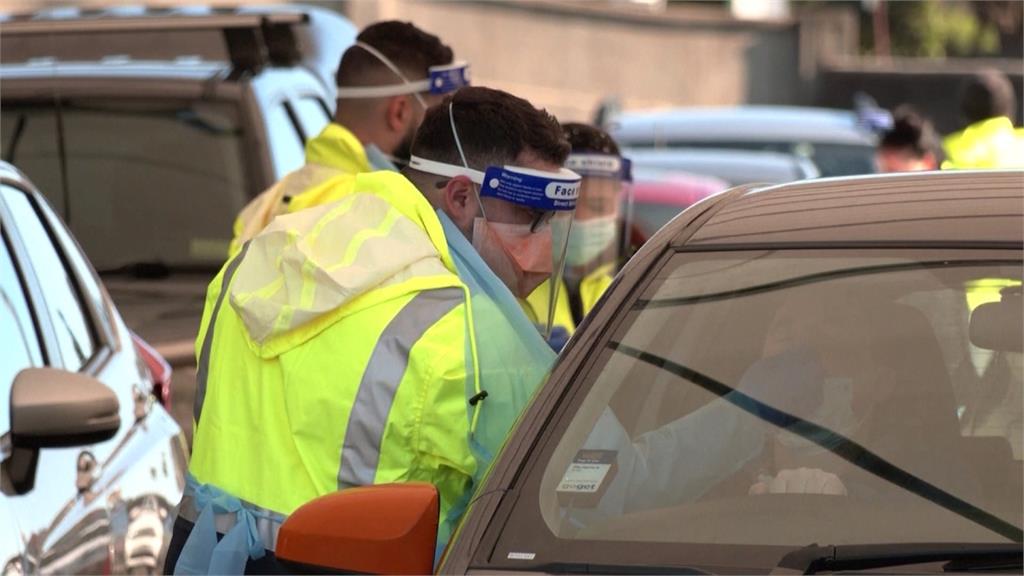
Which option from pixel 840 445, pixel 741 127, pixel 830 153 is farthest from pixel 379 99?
pixel 741 127

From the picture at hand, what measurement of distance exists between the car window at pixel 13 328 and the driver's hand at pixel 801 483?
2126 millimetres

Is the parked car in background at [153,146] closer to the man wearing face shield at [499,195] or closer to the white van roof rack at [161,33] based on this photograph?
the white van roof rack at [161,33]

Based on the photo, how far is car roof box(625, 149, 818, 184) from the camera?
1174 centimetres

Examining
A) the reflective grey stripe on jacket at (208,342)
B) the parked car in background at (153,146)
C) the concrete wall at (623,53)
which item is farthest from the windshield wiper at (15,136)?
the concrete wall at (623,53)

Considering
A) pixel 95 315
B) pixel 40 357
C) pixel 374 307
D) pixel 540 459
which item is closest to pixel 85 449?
pixel 40 357

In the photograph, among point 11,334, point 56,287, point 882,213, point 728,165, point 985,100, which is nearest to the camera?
point 882,213

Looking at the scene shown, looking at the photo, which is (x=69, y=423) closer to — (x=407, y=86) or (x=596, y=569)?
(x=596, y=569)

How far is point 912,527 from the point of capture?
2877mm

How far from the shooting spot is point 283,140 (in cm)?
692

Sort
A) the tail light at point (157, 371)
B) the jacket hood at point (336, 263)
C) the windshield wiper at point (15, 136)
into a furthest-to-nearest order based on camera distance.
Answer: the windshield wiper at point (15, 136) → the tail light at point (157, 371) → the jacket hood at point (336, 263)

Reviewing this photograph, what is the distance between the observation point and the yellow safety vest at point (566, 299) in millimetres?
4862

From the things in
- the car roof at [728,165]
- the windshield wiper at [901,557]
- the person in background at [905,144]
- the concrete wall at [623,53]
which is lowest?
the concrete wall at [623,53]

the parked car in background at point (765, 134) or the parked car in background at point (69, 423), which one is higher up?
the parked car in background at point (69, 423)

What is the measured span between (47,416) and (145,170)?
2685 millimetres
